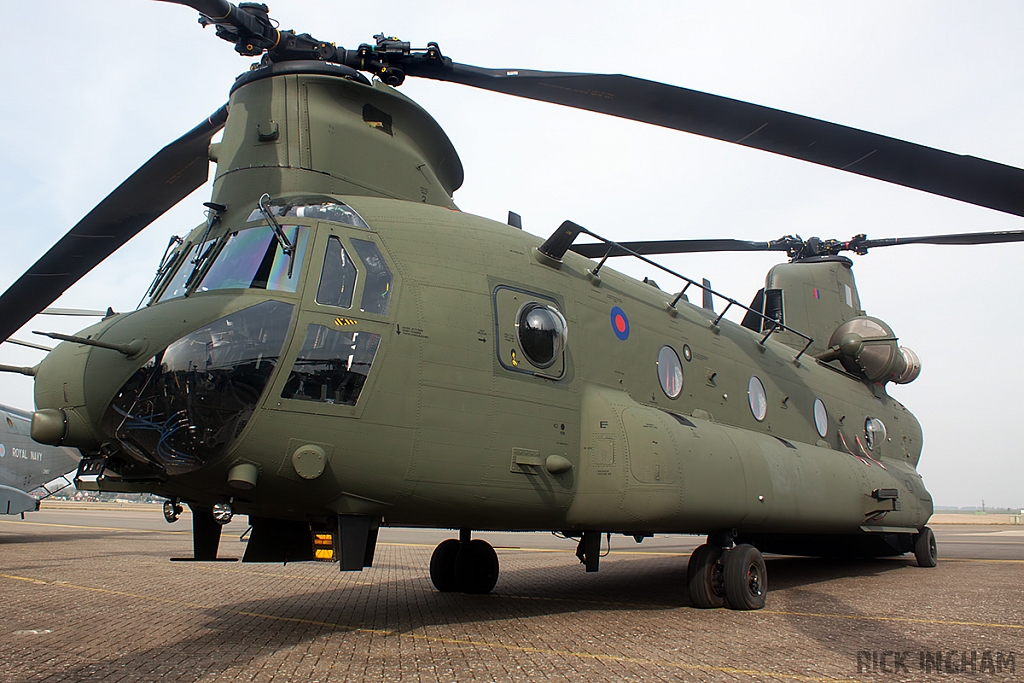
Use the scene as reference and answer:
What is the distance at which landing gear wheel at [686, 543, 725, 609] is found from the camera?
340 inches

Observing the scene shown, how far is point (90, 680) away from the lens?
17.2ft

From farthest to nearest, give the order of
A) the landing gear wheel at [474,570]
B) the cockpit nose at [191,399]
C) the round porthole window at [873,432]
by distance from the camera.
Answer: the round porthole window at [873,432]
the landing gear wheel at [474,570]
the cockpit nose at [191,399]

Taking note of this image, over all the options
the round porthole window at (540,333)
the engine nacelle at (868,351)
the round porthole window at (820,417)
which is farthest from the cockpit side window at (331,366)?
the engine nacelle at (868,351)

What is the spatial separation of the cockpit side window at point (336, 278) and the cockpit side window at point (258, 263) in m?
0.21

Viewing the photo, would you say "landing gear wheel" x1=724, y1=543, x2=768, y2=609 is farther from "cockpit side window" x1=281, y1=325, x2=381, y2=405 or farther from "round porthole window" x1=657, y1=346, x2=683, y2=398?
"cockpit side window" x1=281, y1=325, x2=381, y2=405

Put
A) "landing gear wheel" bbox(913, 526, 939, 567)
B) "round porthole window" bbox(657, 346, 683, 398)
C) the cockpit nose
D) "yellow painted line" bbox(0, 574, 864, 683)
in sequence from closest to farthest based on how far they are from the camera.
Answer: "yellow painted line" bbox(0, 574, 864, 683) → the cockpit nose → "round porthole window" bbox(657, 346, 683, 398) → "landing gear wheel" bbox(913, 526, 939, 567)

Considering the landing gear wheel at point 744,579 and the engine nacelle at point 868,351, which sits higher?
the engine nacelle at point 868,351

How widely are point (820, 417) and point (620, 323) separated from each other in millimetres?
5728

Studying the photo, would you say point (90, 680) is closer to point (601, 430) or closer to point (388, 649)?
point (388, 649)

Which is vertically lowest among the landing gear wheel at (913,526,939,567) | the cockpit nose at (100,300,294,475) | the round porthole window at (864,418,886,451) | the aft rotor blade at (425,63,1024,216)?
the landing gear wheel at (913,526,939,567)

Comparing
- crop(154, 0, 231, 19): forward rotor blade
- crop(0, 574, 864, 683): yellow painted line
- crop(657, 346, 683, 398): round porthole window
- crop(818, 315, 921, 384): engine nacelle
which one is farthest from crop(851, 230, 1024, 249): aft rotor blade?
crop(154, 0, 231, 19): forward rotor blade

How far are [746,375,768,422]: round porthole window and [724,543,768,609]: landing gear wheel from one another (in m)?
2.53

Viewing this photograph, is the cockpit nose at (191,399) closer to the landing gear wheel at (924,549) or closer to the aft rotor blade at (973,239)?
the aft rotor blade at (973,239)

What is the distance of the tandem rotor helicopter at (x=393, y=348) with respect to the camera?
5.84 meters
